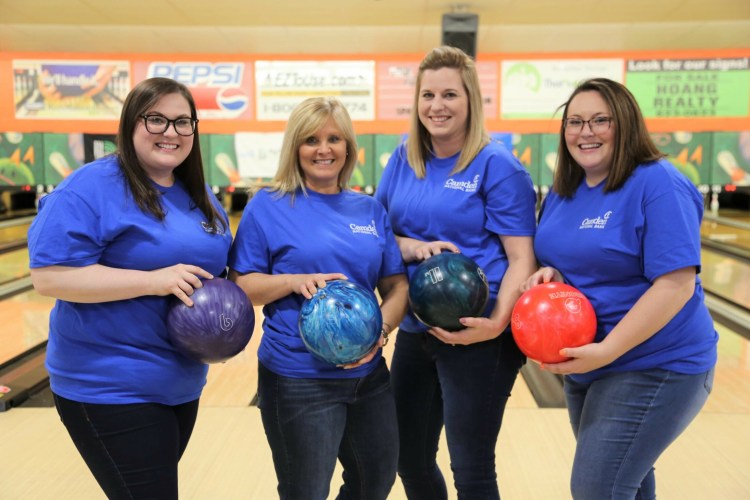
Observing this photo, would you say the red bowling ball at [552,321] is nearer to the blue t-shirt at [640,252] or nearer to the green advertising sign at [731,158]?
the blue t-shirt at [640,252]

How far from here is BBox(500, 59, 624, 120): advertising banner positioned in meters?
5.55

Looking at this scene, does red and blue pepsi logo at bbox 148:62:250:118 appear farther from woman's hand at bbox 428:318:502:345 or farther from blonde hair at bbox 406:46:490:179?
woman's hand at bbox 428:318:502:345

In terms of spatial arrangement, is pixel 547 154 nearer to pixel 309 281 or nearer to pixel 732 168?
pixel 732 168

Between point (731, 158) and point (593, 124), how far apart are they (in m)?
5.73

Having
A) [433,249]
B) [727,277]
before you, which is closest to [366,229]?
[433,249]

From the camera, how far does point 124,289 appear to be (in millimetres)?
1106

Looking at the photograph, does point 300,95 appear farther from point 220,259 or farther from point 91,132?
point 220,259

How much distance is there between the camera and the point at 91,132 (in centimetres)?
582

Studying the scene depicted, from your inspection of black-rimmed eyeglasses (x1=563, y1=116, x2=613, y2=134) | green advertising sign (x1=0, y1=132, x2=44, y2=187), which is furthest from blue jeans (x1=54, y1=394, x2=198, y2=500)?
green advertising sign (x1=0, y1=132, x2=44, y2=187)

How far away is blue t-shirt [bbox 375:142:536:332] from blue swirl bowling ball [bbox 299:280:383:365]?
0.76 feet

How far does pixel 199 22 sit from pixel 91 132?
61.2 inches

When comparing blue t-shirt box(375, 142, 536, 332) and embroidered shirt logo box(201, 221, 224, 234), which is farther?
blue t-shirt box(375, 142, 536, 332)

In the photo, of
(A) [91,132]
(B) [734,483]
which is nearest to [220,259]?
(B) [734,483]

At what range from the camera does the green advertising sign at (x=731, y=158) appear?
19.7 feet
